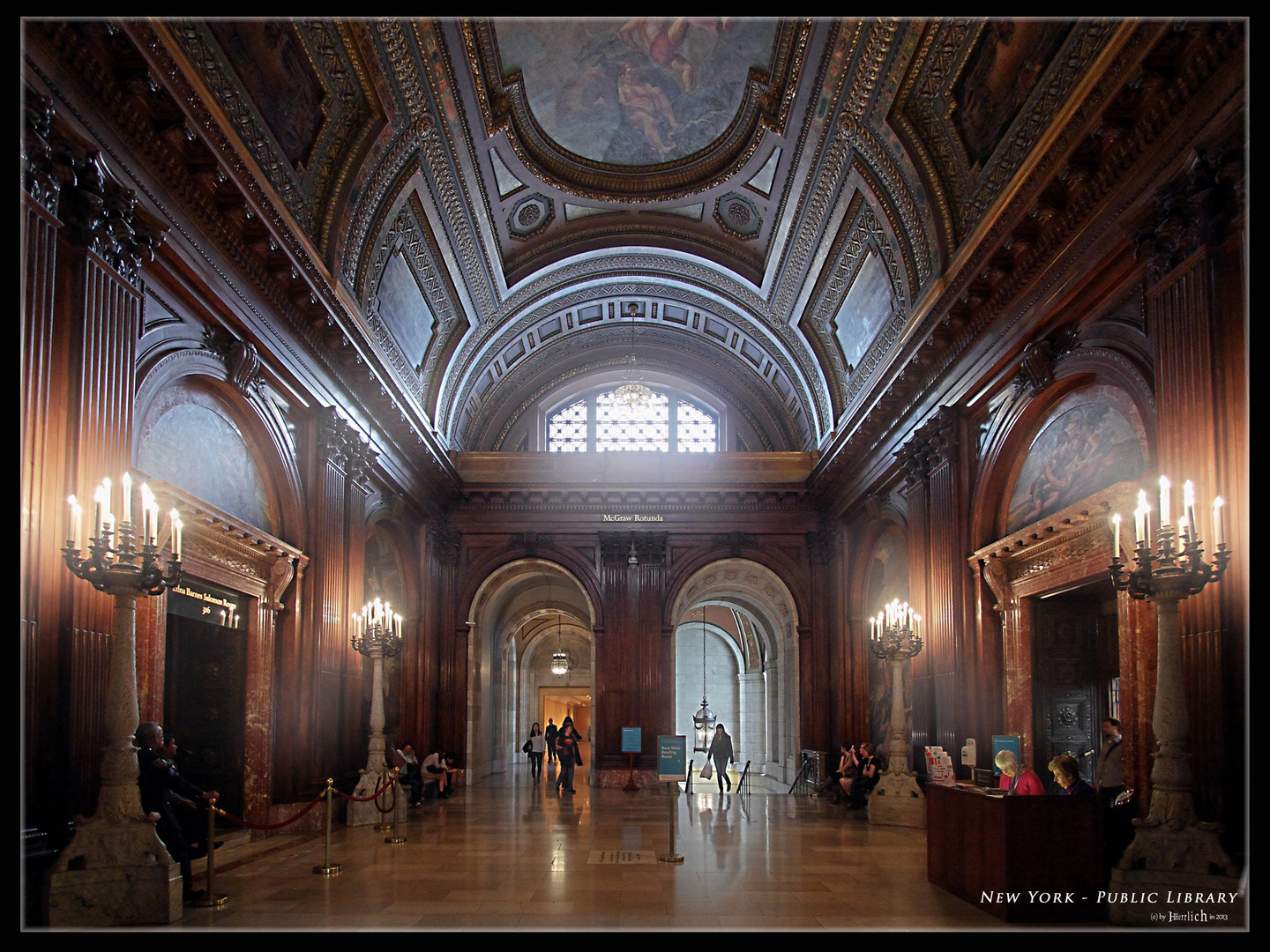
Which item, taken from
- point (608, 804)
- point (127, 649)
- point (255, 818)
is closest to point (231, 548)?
point (255, 818)

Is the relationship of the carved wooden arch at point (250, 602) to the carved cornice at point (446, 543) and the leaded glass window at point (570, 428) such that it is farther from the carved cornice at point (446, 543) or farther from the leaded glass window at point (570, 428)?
the leaded glass window at point (570, 428)

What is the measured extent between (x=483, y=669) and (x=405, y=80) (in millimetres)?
15220

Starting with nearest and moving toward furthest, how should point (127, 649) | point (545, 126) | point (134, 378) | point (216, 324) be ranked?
point (127, 649) → point (134, 378) → point (216, 324) → point (545, 126)

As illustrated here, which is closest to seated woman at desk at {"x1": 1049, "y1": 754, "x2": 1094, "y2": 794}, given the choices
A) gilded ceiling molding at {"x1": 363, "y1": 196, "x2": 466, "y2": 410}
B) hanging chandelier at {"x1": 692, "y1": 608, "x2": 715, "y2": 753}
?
gilded ceiling molding at {"x1": 363, "y1": 196, "x2": 466, "y2": 410}

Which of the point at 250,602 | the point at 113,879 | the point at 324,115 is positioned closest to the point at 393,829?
the point at 250,602

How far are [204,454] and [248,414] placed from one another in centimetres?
108

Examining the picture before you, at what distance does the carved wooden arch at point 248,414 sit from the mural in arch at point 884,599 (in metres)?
9.57

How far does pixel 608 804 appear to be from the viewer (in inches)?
701

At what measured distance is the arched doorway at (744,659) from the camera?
2409 centimetres

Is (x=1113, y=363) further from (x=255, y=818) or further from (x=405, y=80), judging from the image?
(x=255, y=818)

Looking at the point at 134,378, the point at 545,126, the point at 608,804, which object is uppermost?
the point at 545,126

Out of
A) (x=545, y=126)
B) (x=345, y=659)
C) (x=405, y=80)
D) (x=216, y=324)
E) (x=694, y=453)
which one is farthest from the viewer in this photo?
(x=694, y=453)

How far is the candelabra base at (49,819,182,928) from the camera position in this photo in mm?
6844

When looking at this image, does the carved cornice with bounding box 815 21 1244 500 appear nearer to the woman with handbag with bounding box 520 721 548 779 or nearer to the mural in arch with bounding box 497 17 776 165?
the mural in arch with bounding box 497 17 776 165
